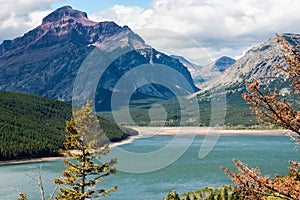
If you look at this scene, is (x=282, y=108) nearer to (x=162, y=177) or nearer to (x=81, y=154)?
(x=81, y=154)

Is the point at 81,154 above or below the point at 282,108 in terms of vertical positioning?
below

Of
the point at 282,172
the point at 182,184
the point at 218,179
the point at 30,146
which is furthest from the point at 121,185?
the point at 30,146

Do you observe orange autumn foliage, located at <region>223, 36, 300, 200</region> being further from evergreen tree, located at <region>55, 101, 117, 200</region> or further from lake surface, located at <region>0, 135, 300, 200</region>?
lake surface, located at <region>0, 135, 300, 200</region>

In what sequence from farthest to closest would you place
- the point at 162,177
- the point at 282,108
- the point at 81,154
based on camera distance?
the point at 162,177 → the point at 81,154 → the point at 282,108

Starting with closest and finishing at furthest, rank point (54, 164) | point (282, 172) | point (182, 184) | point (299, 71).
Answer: point (299, 71) → point (182, 184) → point (282, 172) → point (54, 164)

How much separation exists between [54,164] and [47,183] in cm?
4065

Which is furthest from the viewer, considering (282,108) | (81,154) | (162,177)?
(162,177)

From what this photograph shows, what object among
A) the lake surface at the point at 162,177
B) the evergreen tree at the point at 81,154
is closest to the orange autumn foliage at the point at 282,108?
the evergreen tree at the point at 81,154

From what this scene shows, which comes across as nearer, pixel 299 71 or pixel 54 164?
pixel 299 71

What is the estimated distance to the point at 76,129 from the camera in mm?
34156

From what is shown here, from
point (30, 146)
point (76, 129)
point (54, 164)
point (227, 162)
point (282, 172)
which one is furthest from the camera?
point (30, 146)

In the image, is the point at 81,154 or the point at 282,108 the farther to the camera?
the point at 81,154

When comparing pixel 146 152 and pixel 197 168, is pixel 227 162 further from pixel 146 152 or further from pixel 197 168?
pixel 146 152

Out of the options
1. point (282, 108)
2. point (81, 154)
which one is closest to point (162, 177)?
point (81, 154)
